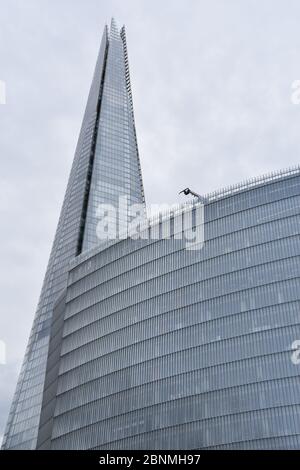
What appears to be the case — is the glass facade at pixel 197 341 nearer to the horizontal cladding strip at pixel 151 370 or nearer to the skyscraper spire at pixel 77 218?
the horizontal cladding strip at pixel 151 370

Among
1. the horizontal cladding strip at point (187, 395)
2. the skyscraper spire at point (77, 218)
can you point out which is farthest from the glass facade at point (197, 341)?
the skyscraper spire at point (77, 218)

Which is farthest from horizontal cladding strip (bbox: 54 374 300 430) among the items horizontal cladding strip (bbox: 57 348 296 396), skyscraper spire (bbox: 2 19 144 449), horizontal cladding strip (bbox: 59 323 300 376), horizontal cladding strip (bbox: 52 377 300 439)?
skyscraper spire (bbox: 2 19 144 449)

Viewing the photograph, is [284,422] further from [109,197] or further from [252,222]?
[109,197]

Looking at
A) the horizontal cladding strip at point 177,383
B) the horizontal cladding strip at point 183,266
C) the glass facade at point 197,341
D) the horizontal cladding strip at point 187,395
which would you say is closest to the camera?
the horizontal cladding strip at point 187,395

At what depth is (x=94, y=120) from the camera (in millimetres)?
196750

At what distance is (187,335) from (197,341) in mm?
2373

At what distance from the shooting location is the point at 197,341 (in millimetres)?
95250

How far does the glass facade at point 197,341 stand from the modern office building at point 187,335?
7.2 inches

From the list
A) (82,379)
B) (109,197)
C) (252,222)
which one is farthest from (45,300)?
(252,222)

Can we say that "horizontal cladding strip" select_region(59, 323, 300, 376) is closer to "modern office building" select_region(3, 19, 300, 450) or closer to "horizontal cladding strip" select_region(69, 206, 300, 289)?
"modern office building" select_region(3, 19, 300, 450)

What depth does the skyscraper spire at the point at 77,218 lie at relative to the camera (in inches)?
5384

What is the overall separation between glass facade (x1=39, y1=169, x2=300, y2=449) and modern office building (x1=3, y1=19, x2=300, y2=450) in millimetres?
184

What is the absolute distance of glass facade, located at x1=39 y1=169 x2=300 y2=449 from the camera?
3406 inches

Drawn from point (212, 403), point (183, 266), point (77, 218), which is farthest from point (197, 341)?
point (77, 218)
